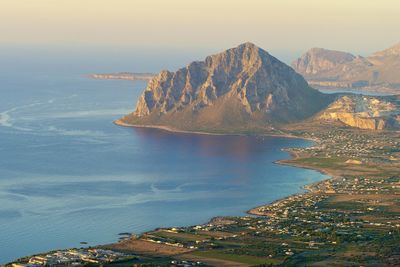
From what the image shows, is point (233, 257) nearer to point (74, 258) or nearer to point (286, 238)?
point (286, 238)

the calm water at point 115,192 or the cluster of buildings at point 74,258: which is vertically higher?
the calm water at point 115,192

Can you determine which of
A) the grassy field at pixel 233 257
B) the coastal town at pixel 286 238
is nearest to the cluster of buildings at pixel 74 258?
the coastal town at pixel 286 238

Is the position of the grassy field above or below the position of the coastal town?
below

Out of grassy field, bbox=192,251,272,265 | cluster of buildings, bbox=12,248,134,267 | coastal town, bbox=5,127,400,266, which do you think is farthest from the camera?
coastal town, bbox=5,127,400,266

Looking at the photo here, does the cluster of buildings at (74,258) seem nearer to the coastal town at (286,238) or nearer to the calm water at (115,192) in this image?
the coastal town at (286,238)

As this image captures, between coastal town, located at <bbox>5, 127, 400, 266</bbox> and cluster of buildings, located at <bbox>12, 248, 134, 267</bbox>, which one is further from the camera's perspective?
coastal town, located at <bbox>5, 127, 400, 266</bbox>

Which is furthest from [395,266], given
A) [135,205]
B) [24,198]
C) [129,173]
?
[129,173]

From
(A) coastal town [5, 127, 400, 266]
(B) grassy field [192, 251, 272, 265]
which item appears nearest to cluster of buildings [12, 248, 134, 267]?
(A) coastal town [5, 127, 400, 266]

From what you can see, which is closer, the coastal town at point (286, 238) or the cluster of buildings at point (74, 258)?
the cluster of buildings at point (74, 258)

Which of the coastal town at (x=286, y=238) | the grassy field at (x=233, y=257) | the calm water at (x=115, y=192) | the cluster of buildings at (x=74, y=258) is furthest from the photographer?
the calm water at (x=115, y=192)

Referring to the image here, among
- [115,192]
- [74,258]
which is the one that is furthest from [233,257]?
[115,192]

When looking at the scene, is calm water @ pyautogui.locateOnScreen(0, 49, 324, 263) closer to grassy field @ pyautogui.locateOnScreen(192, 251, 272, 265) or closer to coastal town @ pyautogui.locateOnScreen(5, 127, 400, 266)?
coastal town @ pyautogui.locateOnScreen(5, 127, 400, 266)
